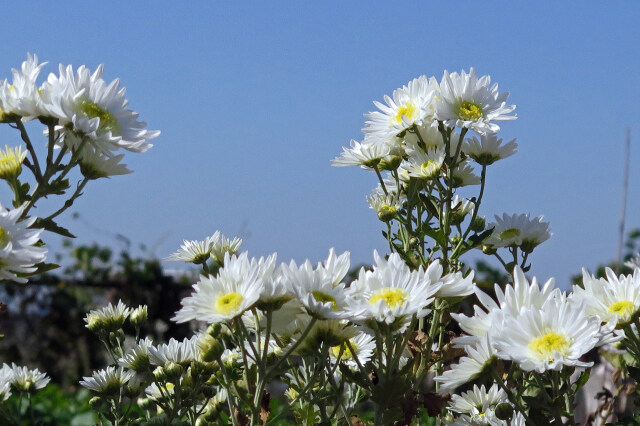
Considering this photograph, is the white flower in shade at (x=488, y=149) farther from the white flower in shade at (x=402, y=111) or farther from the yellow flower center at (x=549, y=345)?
the yellow flower center at (x=549, y=345)

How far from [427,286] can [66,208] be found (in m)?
0.86

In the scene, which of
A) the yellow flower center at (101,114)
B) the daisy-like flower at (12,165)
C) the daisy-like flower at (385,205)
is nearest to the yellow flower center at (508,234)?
the daisy-like flower at (385,205)

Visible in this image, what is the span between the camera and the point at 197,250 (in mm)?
2393

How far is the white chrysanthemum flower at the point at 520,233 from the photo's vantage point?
104 inches

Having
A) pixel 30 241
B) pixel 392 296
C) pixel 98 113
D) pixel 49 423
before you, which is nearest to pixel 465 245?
pixel 392 296

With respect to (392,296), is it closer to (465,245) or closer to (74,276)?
(465,245)

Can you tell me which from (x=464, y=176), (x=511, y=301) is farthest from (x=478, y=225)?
(x=511, y=301)

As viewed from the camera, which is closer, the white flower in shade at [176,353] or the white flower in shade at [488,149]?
the white flower in shade at [176,353]

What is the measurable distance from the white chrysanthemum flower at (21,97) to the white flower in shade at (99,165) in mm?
176

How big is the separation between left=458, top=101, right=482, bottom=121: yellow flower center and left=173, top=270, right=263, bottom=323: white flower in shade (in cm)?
96

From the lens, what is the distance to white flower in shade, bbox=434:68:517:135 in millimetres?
2305

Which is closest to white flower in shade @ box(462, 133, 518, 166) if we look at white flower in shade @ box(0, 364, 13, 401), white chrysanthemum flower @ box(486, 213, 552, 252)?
white chrysanthemum flower @ box(486, 213, 552, 252)

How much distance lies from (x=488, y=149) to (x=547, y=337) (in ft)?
3.26

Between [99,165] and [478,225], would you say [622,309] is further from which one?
[99,165]
